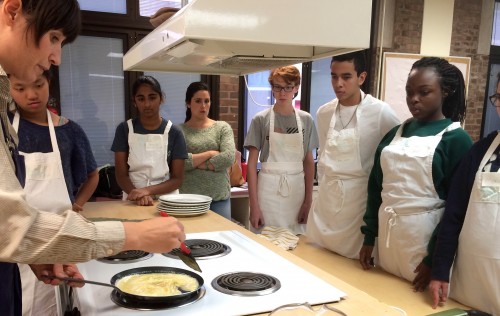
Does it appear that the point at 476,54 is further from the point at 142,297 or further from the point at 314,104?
the point at 142,297

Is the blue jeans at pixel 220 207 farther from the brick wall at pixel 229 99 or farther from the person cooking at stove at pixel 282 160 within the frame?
the brick wall at pixel 229 99

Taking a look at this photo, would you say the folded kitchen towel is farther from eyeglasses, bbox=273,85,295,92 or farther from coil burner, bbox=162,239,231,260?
eyeglasses, bbox=273,85,295,92

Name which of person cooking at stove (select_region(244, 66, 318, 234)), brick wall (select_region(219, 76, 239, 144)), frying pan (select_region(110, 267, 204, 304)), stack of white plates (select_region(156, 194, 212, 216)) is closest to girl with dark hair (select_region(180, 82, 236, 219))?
person cooking at stove (select_region(244, 66, 318, 234))

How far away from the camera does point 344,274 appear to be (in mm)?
1892

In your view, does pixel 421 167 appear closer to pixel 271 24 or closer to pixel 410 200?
pixel 410 200

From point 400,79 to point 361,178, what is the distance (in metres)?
2.97

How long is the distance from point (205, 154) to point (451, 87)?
1.62 meters

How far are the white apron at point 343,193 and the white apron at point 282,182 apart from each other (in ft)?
1.94

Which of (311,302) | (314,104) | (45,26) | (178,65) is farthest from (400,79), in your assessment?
(45,26)

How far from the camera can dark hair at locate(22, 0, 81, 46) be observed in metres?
0.79

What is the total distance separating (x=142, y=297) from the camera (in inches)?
40.6

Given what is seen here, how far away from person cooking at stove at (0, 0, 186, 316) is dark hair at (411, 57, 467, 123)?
53.5 inches

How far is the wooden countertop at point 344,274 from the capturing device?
3.72ft

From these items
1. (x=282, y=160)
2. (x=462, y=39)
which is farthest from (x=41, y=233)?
(x=462, y=39)
